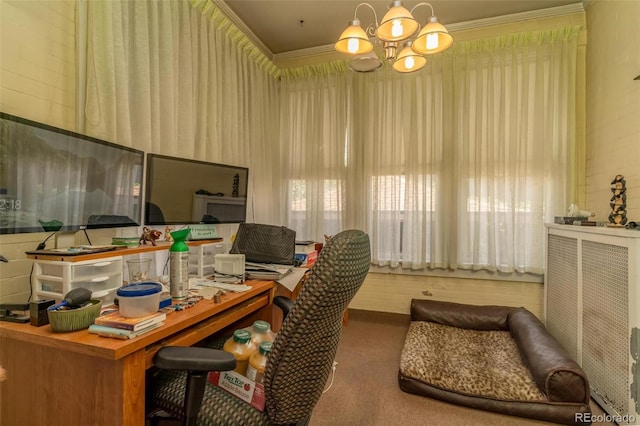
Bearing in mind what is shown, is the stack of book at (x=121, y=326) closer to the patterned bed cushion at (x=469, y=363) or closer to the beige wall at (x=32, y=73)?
the beige wall at (x=32, y=73)

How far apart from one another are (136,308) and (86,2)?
5.41 feet

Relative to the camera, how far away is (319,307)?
2.43ft

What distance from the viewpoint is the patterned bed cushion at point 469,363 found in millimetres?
1631

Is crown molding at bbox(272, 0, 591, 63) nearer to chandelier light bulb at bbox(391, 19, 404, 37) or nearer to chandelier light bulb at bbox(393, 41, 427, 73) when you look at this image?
chandelier light bulb at bbox(393, 41, 427, 73)

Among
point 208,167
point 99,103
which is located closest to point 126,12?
point 99,103

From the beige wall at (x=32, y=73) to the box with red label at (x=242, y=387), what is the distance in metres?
1.06

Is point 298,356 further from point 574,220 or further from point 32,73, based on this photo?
point 574,220

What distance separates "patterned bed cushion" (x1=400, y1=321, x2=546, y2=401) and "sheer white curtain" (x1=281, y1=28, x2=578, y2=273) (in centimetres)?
66

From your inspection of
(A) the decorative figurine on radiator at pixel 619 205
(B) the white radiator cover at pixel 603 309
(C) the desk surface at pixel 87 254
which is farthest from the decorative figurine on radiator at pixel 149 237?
(A) the decorative figurine on radiator at pixel 619 205

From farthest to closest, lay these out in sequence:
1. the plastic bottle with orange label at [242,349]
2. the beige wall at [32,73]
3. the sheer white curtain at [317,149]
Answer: the sheer white curtain at [317,149]
the beige wall at [32,73]
the plastic bottle with orange label at [242,349]

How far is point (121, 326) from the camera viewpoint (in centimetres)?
86

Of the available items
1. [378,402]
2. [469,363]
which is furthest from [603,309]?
[378,402]

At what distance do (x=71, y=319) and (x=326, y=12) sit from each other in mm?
2872

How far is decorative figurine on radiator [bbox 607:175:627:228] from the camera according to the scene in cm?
181
